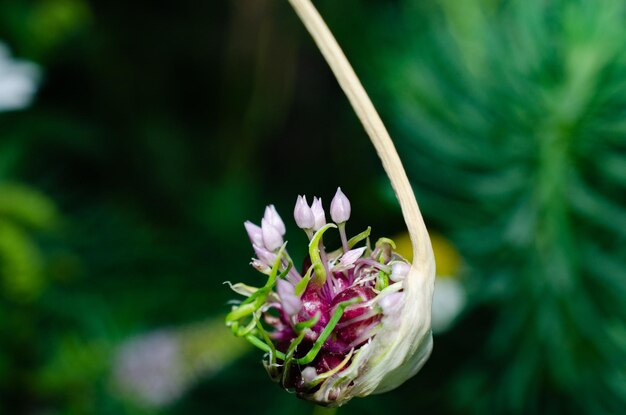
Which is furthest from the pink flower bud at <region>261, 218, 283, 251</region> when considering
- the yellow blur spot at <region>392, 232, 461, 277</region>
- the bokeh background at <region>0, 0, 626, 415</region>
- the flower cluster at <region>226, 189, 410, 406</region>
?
the yellow blur spot at <region>392, 232, 461, 277</region>

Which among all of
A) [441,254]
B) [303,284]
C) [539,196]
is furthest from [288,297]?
[441,254]

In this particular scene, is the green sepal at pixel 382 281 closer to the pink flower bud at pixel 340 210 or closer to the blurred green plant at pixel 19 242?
the pink flower bud at pixel 340 210

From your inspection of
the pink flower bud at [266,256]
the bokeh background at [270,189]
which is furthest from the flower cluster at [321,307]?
the bokeh background at [270,189]

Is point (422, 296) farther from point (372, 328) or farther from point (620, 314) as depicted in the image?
point (620, 314)

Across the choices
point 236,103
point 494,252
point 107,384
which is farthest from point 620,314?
point 236,103

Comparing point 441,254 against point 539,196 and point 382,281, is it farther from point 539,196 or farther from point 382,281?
point 382,281

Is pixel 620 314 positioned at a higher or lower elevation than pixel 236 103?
lower
